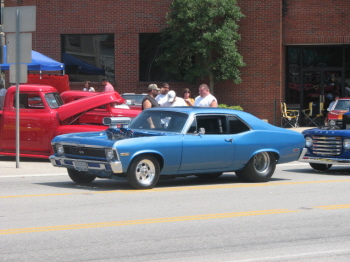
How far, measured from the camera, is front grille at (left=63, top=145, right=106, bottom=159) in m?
11.2

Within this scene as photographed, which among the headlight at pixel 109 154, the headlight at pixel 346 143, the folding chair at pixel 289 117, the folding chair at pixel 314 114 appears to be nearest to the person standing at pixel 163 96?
the headlight at pixel 346 143

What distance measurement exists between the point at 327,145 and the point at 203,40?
13.0 m

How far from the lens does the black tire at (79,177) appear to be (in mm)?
12219

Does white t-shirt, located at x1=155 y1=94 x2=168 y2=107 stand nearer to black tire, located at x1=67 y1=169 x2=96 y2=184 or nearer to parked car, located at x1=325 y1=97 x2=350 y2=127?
black tire, located at x1=67 y1=169 x2=96 y2=184

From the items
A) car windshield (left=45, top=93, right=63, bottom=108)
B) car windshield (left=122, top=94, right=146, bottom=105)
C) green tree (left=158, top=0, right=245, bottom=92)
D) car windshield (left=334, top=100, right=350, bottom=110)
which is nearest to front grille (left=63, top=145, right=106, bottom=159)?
car windshield (left=45, top=93, right=63, bottom=108)

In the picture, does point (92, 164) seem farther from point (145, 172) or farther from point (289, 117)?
point (289, 117)

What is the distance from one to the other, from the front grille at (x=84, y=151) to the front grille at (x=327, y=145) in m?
5.58

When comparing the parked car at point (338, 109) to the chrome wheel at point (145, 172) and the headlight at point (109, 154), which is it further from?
the headlight at point (109, 154)

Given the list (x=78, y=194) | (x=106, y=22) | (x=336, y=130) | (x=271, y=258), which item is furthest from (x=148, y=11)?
(x=271, y=258)

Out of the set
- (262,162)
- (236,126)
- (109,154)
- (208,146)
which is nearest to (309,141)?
(262,162)

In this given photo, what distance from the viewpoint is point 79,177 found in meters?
12.3

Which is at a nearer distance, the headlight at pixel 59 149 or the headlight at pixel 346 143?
the headlight at pixel 59 149

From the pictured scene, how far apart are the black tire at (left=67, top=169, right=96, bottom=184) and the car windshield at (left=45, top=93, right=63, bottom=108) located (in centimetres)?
474

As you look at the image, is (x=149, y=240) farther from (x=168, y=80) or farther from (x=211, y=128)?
(x=168, y=80)
